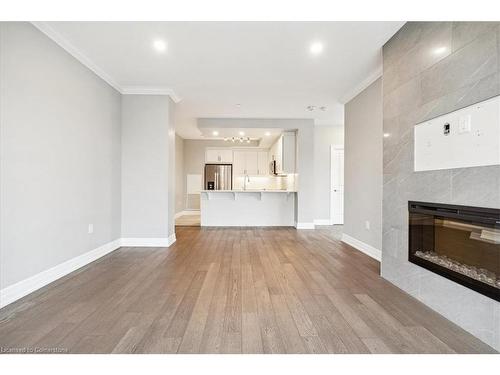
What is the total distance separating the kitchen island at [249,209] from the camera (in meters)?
6.55

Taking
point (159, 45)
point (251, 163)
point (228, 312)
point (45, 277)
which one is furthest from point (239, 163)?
point (228, 312)

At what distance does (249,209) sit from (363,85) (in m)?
3.79

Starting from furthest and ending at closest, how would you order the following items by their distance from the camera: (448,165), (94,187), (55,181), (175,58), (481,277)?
(94,187), (175,58), (55,181), (448,165), (481,277)

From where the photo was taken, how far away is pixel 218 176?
29.0ft

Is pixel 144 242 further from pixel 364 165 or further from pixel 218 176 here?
pixel 218 176

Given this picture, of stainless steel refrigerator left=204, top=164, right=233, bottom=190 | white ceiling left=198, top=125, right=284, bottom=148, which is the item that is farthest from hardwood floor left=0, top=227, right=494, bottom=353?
stainless steel refrigerator left=204, top=164, right=233, bottom=190

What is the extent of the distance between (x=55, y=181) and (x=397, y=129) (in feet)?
11.9

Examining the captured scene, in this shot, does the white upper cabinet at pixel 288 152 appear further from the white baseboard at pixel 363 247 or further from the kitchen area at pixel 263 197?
the white baseboard at pixel 363 247

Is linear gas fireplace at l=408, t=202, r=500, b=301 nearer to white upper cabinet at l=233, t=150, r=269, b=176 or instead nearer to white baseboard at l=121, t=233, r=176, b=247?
white baseboard at l=121, t=233, r=176, b=247

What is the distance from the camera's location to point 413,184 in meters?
2.38

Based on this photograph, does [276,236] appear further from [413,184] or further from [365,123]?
[413,184]
